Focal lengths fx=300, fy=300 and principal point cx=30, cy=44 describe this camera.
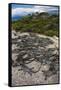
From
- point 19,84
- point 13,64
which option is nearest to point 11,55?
point 13,64

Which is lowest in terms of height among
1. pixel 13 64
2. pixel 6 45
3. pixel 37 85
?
pixel 37 85

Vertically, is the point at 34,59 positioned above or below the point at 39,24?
below

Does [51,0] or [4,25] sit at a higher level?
[51,0]

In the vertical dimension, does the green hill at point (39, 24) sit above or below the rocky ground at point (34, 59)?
above

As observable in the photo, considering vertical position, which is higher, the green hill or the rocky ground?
the green hill

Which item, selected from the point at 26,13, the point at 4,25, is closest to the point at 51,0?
the point at 26,13

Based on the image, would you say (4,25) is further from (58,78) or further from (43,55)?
(58,78)

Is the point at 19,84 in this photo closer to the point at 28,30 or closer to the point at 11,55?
the point at 11,55
